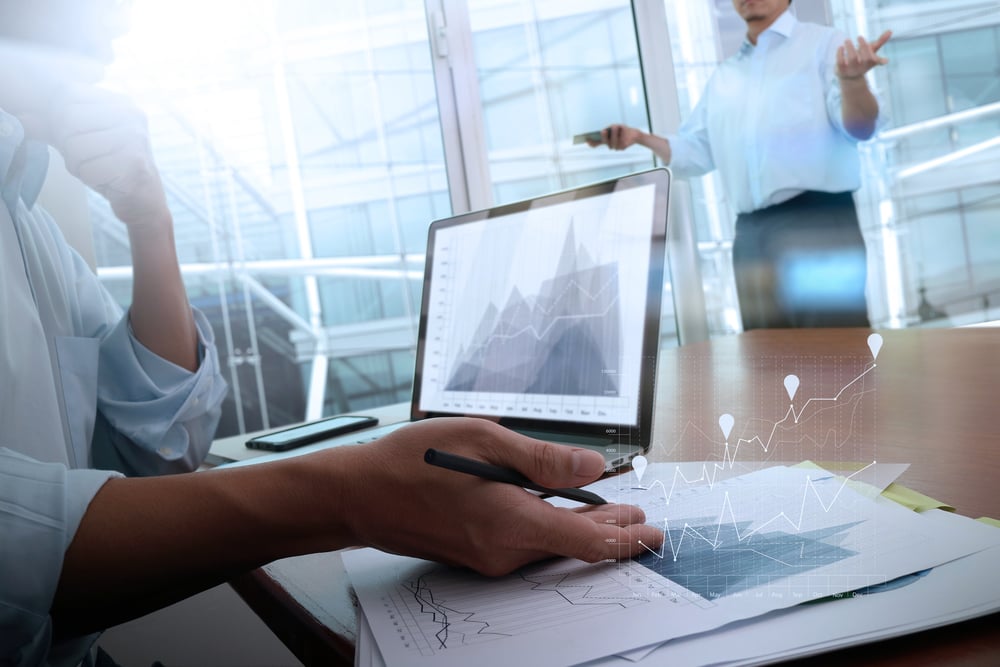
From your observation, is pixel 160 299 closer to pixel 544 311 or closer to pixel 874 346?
pixel 544 311

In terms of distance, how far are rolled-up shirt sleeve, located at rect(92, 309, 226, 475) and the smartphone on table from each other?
8cm

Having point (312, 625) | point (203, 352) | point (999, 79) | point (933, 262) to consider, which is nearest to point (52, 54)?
point (203, 352)

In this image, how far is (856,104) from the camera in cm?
206

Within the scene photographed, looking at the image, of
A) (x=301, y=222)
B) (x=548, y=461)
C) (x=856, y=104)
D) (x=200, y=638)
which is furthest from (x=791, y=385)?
(x=301, y=222)

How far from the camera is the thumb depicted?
0.41 meters

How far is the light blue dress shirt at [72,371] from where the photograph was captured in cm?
74

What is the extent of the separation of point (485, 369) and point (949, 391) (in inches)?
19.7

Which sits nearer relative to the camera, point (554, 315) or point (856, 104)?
point (554, 315)

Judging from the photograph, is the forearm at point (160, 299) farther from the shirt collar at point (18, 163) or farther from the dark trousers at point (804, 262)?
the dark trousers at point (804, 262)

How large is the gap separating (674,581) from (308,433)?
0.73 m

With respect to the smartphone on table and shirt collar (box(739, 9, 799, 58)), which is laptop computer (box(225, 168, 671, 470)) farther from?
shirt collar (box(739, 9, 799, 58))

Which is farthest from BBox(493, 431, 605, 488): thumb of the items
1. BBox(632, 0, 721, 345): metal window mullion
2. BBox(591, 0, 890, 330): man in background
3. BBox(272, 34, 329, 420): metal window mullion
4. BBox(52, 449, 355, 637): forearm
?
BBox(272, 34, 329, 420): metal window mullion

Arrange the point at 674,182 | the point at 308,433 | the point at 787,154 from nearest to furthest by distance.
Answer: the point at 308,433 → the point at 787,154 → the point at 674,182

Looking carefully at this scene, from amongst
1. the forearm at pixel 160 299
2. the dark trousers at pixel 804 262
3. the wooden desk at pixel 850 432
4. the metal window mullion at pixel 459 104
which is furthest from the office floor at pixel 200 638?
the dark trousers at pixel 804 262
